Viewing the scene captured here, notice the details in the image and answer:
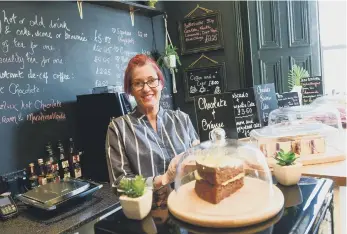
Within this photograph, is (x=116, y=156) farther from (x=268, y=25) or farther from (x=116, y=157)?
(x=268, y=25)

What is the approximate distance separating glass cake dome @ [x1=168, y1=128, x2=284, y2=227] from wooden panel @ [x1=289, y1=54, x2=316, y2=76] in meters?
2.47

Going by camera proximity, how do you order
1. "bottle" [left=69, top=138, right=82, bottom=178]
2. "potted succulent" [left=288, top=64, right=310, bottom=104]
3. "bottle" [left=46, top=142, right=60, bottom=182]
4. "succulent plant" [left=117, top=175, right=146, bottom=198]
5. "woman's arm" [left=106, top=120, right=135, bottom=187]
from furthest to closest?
"potted succulent" [left=288, top=64, right=310, bottom=104] < "bottle" [left=69, top=138, right=82, bottom=178] < "bottle" [left=46, top=142, right=60, bottom=182] < "woman's arm" [left=106, top=120, right=135, bottom=187] < "succulent plant" [left=117, top=175, right=146, bottom=198]

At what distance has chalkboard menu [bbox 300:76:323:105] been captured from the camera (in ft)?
9.08

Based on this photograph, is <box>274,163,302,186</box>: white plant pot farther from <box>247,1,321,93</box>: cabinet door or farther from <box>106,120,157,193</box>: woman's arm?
<box>247,1,321,93</box>: cabinet door

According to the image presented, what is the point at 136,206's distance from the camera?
925 millimetres

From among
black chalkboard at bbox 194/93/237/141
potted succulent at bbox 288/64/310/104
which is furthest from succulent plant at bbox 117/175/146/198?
potted succulent at bbox 288/64/310/104

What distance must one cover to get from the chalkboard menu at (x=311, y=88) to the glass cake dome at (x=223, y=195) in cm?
188

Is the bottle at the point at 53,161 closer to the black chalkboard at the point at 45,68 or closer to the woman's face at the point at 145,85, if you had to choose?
the black chalkboard at the point at 45,68

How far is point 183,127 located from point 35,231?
0.96m

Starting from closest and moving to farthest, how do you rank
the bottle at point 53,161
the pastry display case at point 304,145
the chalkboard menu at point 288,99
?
the pastry display case at point 304,145 < the bottle at point 53,161 < the chalkboard menu at point 288,99

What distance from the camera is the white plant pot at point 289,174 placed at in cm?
110

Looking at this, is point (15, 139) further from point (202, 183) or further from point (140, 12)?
point (140, 12)

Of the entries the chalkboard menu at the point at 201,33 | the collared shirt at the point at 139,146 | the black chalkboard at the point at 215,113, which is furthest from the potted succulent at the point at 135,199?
the chalkboard menu at the point at 201,33

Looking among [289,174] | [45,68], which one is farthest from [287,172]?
[45,68]
